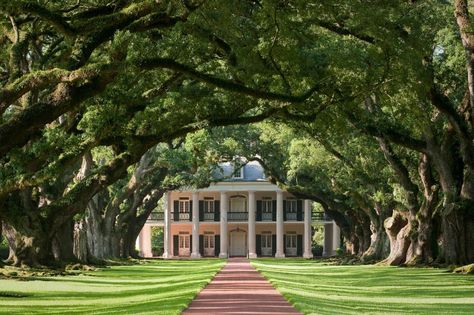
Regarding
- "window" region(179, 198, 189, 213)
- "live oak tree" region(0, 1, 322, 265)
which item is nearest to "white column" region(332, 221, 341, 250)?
"window" region(179, 198, 189, 213)

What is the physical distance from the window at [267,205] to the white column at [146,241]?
1198cm

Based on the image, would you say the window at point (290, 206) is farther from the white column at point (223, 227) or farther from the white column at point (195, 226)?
the white column at point (195, 226)

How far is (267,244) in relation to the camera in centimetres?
9200

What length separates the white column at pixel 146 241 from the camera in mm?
96438

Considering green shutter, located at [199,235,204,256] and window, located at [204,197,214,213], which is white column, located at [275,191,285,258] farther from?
green shutter, located at [199,235,204,256]

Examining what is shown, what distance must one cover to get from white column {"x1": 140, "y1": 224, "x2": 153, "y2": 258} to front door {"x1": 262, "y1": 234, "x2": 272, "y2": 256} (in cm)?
1188

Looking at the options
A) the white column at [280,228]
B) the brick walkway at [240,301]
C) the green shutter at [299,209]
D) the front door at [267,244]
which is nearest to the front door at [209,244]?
the front door at [267,244]

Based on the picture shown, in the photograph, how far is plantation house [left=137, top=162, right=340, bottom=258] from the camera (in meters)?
89.5

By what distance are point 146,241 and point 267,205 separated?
533 inches

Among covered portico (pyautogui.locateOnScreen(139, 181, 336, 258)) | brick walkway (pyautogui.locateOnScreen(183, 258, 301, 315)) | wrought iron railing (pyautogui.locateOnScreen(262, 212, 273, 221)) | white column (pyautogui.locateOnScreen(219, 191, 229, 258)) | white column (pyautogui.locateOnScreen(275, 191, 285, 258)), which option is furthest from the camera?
wrought iron railing (pyautogui.locateOnScreen(262, 212, 273, 221))

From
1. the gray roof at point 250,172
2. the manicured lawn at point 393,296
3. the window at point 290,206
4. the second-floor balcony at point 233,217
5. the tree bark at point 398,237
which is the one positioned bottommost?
the manicured lawn at point 393,296

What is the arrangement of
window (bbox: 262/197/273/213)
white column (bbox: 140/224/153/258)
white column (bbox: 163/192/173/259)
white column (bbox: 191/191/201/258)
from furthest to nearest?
white column (bbox: 140/224/153/258), window (bbox: 262/197/273/213), white column (bbox: 163/192/173/259), white column (bbox: 191/191/201/258)

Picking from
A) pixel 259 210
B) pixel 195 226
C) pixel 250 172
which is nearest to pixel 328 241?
pixel 259 210

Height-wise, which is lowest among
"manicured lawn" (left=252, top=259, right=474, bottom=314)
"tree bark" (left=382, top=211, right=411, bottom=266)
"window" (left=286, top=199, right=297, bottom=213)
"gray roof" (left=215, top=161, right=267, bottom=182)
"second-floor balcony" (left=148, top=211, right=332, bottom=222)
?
"manicured lawn" (left=252, top=259, right=474, bottom=314)
